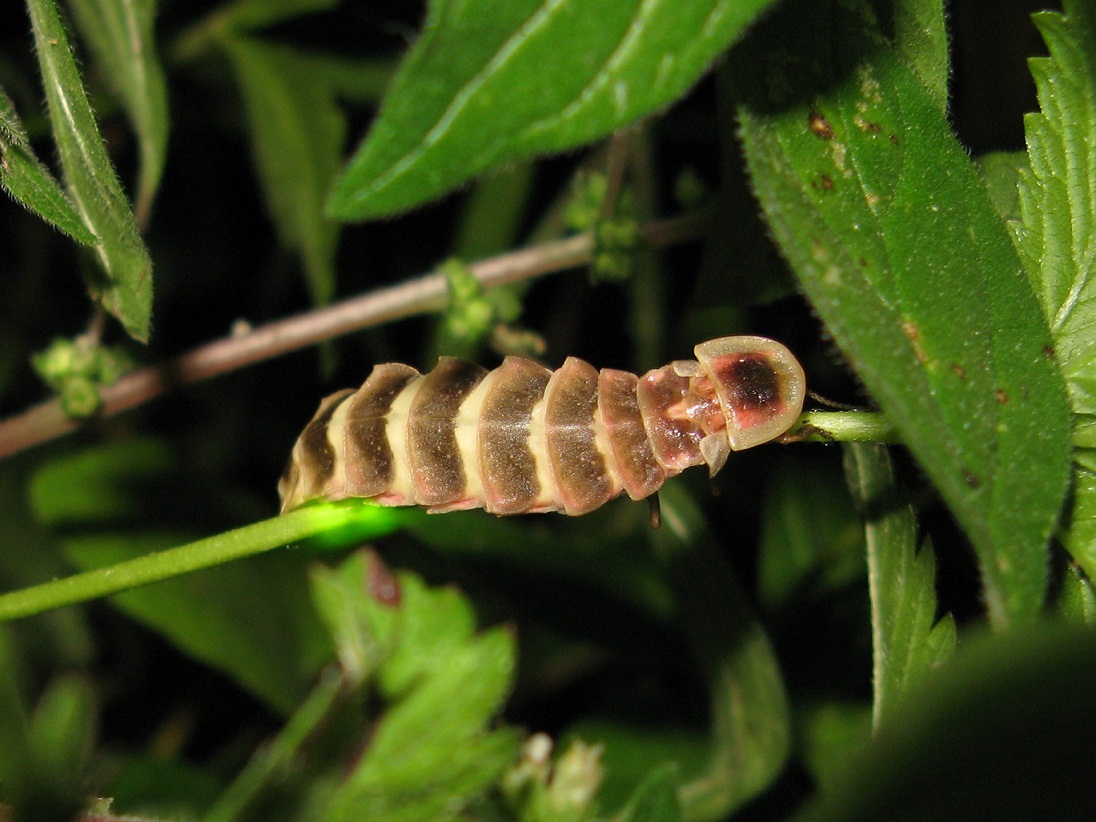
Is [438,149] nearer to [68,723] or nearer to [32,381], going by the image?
[68,723]

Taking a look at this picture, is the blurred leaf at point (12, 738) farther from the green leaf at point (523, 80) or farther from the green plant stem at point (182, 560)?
the green leaf at point (523, 80)

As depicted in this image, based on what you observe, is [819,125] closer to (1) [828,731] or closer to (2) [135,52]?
(2) [135,52]

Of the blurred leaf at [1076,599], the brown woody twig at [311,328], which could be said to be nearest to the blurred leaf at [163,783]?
the brown woody twig at [311,328]

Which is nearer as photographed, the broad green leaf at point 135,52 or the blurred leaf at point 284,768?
the blurred leaf at point 284,768

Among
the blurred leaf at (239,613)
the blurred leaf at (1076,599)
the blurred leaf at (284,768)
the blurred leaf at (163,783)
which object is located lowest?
the blurred leaf at (163,783)

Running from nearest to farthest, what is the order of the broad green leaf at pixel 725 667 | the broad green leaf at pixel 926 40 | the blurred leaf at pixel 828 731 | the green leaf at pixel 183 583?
the broad green leaf at pixel 926 40 → the broad green leaf at pixel 725 667 → the blurred leaf at pixel 828 731 → the green leaf at pixel 183 583

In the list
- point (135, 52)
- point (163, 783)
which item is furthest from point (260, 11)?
point (163, 783)

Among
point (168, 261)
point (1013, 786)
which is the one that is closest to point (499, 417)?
point (1013, 786)
